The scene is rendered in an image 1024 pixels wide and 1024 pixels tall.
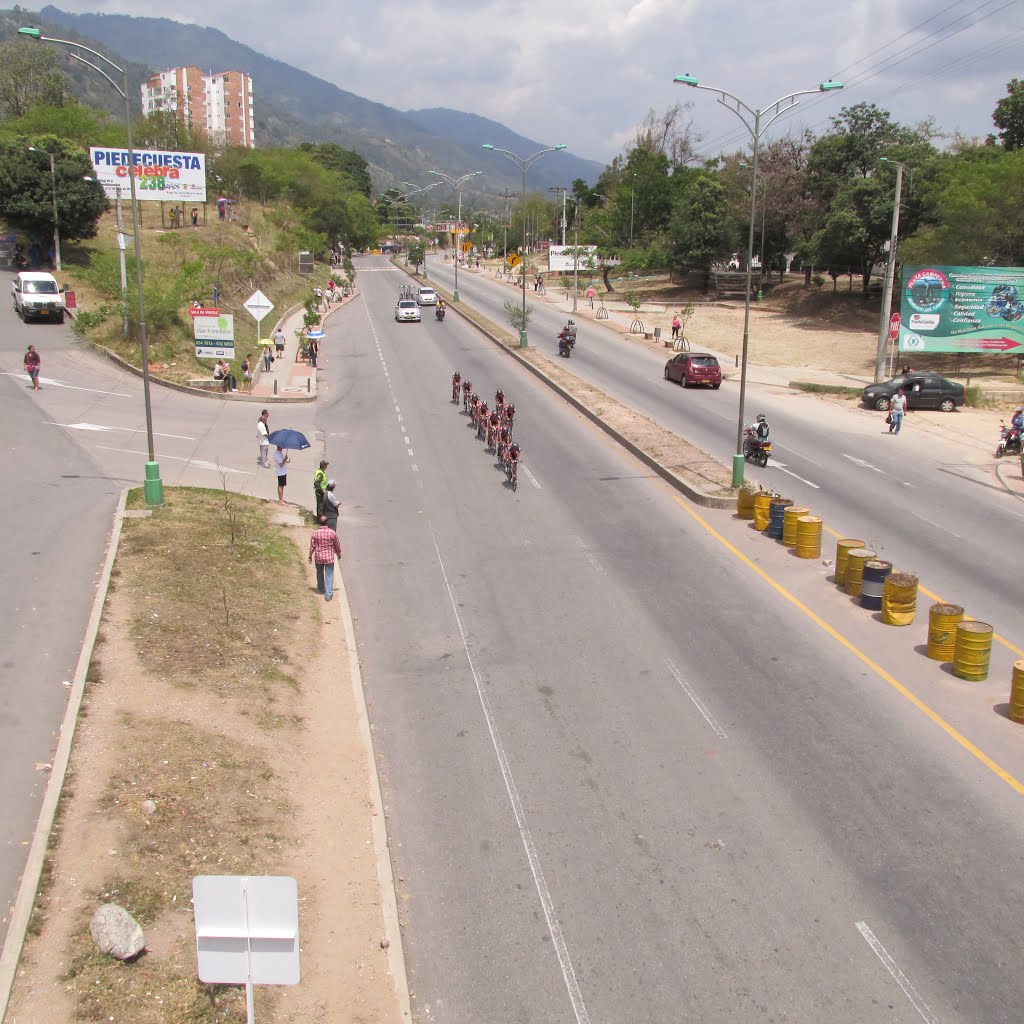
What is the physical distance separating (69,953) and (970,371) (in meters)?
46.4

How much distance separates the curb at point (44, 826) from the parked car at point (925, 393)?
30226 mm

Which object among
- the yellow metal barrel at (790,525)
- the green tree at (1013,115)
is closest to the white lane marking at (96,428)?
the yellow metal barrel at (790,525)

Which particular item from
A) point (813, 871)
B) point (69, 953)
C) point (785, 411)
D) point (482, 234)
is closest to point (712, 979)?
point (813, 871)

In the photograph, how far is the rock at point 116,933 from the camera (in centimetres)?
798

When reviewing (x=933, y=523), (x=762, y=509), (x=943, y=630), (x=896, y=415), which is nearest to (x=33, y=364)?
(x=762, y=509)

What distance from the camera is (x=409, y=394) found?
37.9 m

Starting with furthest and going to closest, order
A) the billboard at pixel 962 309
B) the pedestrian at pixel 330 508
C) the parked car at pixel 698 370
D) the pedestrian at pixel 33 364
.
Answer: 1. the billboard at pixel 962 309
2. the parked car at pixel 698 370
3. the pedestrian at pixel 33 364
4. the pedestrian at pixel 330 508

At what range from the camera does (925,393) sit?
121 ft

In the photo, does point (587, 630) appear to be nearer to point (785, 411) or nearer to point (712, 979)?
point (712, 979)

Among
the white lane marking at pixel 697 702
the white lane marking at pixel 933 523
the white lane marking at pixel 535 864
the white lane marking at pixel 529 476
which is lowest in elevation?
the white lane marking at pixel 535 864

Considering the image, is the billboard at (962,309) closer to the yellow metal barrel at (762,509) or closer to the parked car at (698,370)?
the parked car at (698,370)

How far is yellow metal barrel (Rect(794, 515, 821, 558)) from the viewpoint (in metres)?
19.7

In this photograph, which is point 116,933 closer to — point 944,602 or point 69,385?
point 944,602

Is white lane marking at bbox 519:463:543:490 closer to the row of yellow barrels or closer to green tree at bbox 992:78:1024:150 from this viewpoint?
the row of yellow barrels
